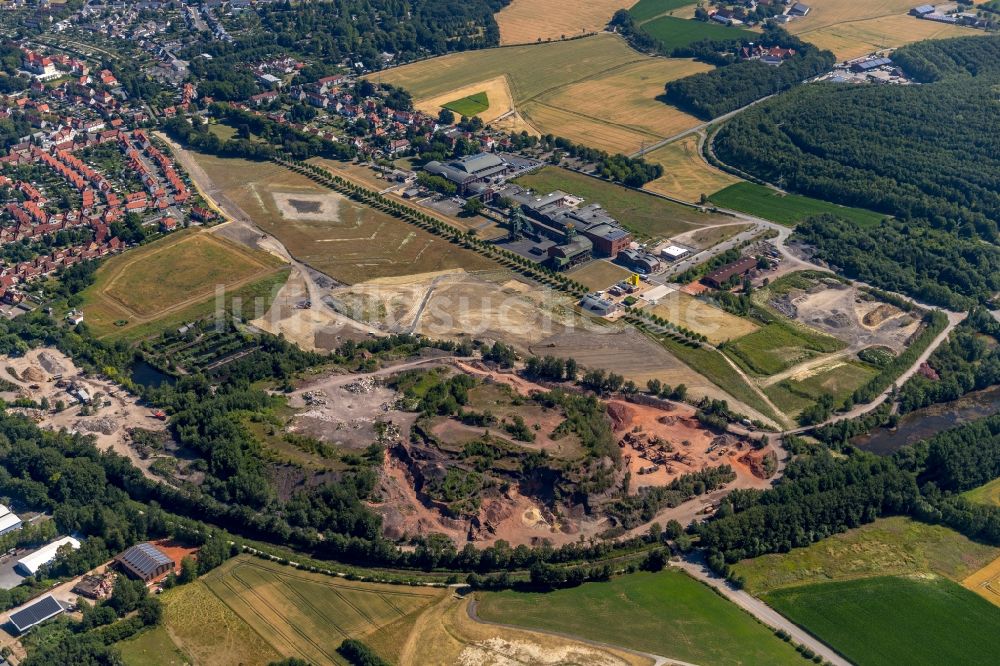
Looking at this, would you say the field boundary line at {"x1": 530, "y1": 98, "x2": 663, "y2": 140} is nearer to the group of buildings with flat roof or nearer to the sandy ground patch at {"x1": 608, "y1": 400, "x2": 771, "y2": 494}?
the sandy ground patch at {"x1": 608, "y1": 400, "x2": 771, "y2": 494}

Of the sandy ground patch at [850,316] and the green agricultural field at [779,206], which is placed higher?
the green agricultural field at [779,206]

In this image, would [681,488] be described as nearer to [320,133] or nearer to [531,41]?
[320,133]

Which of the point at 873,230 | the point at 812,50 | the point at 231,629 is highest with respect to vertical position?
the point at 812,50

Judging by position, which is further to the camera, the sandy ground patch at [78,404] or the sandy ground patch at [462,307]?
the sandy ground patch at [462,307]

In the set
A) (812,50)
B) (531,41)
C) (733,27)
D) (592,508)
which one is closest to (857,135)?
(812,50)

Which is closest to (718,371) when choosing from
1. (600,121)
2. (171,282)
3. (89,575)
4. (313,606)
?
(313,606)

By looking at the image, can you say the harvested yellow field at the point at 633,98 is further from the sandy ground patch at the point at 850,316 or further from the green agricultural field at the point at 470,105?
the sandy ground patch at the point at 850,316

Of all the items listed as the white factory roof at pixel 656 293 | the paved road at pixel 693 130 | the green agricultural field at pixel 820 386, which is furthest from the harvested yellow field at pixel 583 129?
the green agricultural field at pixel 820 386
